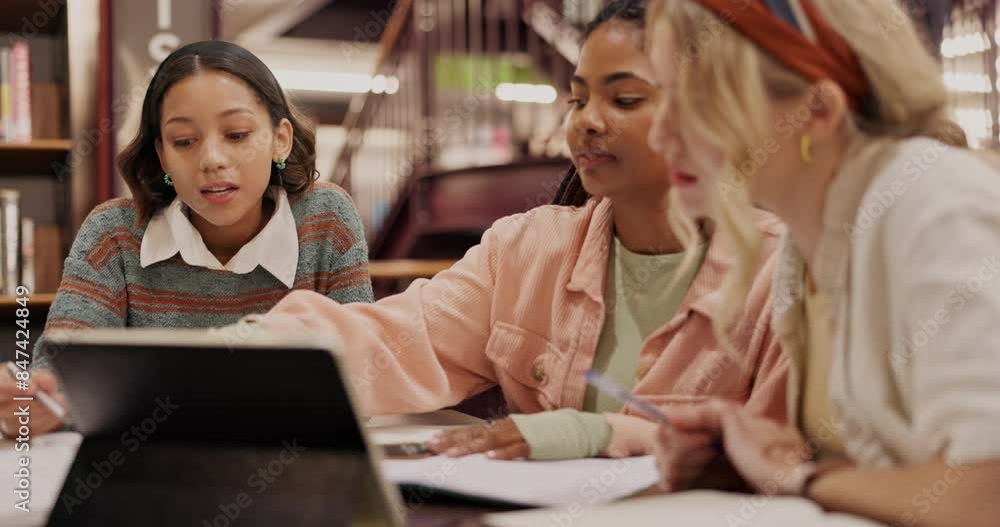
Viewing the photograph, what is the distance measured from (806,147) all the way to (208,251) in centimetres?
106

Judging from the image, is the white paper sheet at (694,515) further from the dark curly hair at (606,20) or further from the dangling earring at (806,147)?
the dark curly hair at (606,20)

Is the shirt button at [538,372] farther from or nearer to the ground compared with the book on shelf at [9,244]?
farther from the ground

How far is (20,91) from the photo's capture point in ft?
10.9

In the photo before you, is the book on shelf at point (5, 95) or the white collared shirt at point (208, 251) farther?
the book on shelf at point (5, 95)

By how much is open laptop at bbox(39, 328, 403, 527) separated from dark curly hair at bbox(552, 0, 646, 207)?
2.31 ft

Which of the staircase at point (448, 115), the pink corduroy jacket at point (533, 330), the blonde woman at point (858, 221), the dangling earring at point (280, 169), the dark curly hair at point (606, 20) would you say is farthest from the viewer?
the staircase at point (448, 115)

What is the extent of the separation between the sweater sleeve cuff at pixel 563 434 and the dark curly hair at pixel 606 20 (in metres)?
0.48

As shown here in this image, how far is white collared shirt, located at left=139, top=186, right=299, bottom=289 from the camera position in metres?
1.56

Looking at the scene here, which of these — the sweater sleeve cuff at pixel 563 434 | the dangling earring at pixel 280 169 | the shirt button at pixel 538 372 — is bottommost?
the shirt button at pixel 538 372

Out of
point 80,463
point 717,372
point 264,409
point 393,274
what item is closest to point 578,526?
point 264,409

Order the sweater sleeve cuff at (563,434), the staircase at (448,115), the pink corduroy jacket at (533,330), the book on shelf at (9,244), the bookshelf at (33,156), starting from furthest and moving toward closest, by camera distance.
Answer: the staircase at (448,115)
the bookshelf at (33,156)
the book on shelf at (9,244)
the pink corduroy jacket at (533,330)
the sweater sleeve cuff at (563,434)

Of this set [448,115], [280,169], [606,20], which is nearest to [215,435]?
[606,20]

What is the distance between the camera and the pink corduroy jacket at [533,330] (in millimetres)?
1180

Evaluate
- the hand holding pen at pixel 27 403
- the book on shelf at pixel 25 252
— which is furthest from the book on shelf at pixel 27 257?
the hand holding pen at pixel 27 403
